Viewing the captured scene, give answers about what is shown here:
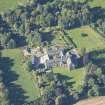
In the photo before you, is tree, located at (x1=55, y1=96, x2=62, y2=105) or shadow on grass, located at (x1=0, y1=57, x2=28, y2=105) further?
shadow on grass, located at (x1=0, y1=57, x2=28, y2=105)

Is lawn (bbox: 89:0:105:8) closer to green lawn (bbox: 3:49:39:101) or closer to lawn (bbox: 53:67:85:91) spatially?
green lawn (bbox: 3:49:39:101)

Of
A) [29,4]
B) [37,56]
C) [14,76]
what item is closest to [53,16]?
[29,4]

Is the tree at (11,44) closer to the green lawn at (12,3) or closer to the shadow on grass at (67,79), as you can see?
the shadow on grass at (67,79)

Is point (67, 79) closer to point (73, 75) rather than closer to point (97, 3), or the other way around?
point (73, 75)

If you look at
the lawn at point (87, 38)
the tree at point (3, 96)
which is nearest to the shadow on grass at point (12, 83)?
the tree at point (3, 96)

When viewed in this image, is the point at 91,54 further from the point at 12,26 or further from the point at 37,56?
the point at 12,26

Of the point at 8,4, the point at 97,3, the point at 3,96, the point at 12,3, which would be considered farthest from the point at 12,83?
the point at 97,3

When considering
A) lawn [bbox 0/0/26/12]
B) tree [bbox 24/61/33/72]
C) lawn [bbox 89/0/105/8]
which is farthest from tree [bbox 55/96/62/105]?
lawn [bbox 89/0/105/8]
